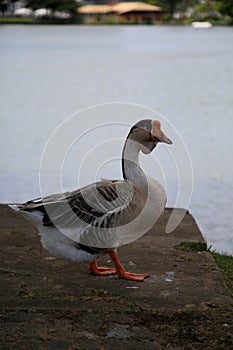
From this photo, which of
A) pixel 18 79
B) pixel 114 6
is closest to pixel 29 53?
pixel 18 79

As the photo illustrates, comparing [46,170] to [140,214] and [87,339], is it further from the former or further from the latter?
[87,339]

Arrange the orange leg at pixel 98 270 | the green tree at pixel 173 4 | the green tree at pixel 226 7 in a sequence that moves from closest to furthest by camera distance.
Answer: the orange leg at pixel 98 270 < the green tree at pixel 226 7 < the green tree at pixel 173 4

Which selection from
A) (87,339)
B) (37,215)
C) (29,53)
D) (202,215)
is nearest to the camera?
(87,339)

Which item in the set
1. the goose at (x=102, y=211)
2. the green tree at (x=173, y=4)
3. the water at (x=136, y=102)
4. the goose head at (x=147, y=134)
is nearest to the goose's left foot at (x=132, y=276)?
the goose at (x=102, y=211)

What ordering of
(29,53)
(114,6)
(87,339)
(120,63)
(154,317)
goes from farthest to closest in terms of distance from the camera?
1. (114,6)
2. (29,53)
3. (120,63)
4. (154,317)
5. (87,339)

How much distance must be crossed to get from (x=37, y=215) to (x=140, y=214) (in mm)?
436

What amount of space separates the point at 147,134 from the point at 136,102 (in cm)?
854

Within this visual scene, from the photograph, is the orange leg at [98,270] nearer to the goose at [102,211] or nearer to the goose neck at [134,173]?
A: the goose at [102,211]

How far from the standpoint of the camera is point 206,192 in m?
6.29

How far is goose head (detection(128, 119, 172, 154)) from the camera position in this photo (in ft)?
11.0

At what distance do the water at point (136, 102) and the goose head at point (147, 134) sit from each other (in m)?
1.62

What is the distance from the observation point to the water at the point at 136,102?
6293mm

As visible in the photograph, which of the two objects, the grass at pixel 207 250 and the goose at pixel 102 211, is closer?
the goose at pixel 102 211

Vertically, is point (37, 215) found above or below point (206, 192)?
above
